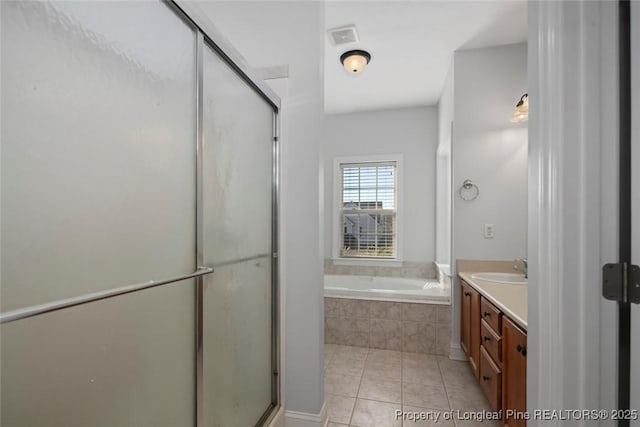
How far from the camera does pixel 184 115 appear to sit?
0.98 meters

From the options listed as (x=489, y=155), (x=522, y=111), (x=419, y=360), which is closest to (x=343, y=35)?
(x=522, y=111)

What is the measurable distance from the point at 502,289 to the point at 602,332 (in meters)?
1.35

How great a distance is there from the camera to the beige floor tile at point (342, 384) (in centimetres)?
222

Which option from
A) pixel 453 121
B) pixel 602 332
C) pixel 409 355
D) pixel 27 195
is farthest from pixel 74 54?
pixel 409 355

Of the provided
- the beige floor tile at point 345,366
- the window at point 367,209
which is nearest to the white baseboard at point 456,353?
the beige floor tile at point 345,366

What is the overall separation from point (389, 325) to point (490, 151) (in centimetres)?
185

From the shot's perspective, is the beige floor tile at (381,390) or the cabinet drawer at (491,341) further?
the beige floor tile at (381,390)

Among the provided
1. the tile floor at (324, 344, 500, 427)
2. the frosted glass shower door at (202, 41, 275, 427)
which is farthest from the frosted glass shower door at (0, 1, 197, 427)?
the tile floor at (324, 344, 500, 427)

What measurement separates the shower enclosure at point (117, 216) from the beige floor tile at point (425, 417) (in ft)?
3.82

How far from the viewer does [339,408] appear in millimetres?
2023

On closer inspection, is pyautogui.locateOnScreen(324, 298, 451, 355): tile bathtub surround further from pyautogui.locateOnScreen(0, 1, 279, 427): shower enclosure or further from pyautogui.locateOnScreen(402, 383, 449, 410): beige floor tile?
pyautogui.locateOnScreen(0, 1, 279, 427): shower enclosure

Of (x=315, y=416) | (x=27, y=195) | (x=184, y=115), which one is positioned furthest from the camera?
(x=315, y=416)

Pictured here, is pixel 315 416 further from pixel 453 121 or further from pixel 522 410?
pixel 453 121

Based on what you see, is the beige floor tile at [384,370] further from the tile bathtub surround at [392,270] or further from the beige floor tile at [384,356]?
the tile bathtub surround at [392,270]
